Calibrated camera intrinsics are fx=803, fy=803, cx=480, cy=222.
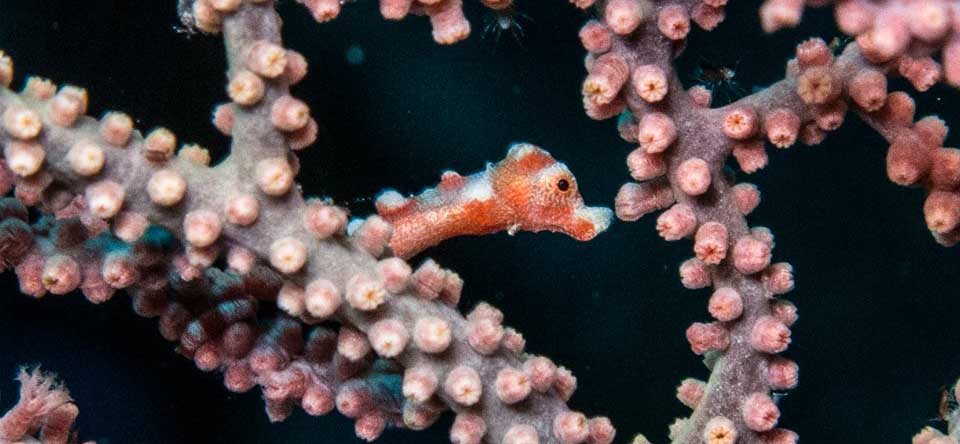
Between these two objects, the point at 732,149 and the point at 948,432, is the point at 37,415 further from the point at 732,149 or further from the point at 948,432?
the point at 948,432

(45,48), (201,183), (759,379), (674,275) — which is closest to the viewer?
(201,183)

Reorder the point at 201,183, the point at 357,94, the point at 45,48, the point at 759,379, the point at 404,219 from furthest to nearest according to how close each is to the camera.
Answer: the point at 357,94
the point at 45,48
the point at 404,219
the point at 759,379
the point at 201,183

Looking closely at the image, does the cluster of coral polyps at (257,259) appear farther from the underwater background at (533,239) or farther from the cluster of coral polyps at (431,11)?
the underwater background at (533,239)

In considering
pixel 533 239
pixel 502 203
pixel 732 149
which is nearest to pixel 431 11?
pixel 502 203

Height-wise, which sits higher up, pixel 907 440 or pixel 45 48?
pixel 45 48

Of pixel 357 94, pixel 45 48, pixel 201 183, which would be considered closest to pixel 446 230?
pixel 201 183

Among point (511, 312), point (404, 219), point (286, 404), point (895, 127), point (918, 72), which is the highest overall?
point (918, 72)

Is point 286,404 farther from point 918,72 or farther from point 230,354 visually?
point 918,72

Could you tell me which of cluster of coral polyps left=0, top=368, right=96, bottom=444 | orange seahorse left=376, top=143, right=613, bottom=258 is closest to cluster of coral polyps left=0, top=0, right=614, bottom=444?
cluster of coral polyps left=0, top=368, right=96, bottom=444

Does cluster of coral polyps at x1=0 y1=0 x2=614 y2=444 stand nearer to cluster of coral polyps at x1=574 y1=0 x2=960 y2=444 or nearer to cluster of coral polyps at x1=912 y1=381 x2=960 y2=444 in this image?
cluster of coral polyps at x1=574 y1=0 x2=960 y2=444
